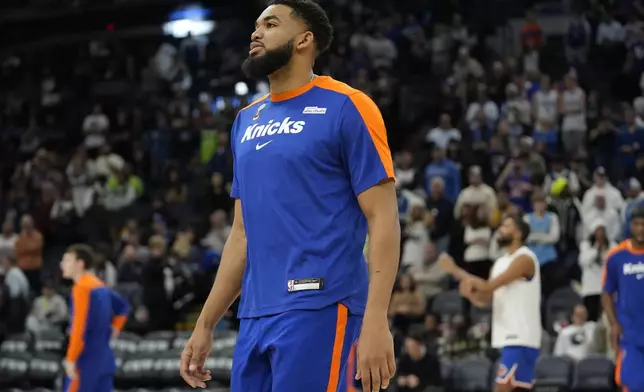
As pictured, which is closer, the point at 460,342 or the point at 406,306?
the point at 460,342

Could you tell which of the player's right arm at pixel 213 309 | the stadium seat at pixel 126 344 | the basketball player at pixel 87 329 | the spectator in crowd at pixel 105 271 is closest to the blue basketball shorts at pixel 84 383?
the basketball player at pixel 87 329

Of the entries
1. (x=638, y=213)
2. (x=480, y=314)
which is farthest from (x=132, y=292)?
(x=638, y=213)

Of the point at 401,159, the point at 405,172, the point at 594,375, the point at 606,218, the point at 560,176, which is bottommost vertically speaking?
the point at 594,375

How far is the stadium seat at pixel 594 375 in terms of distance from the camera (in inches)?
516

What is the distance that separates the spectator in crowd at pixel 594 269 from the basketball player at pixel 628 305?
4.27m

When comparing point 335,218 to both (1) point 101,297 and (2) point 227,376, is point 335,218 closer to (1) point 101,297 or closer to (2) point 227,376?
(1) point 101,297

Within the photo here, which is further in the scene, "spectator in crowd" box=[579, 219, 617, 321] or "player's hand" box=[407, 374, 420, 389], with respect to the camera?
"spectator in crowd" box=[579, 219, 617, 321]

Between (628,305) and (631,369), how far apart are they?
53 cm

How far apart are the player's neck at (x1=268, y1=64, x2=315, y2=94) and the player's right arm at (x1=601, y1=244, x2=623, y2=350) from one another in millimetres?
6422

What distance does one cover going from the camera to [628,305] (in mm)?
10336

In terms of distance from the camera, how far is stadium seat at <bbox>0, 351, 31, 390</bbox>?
16281 mm

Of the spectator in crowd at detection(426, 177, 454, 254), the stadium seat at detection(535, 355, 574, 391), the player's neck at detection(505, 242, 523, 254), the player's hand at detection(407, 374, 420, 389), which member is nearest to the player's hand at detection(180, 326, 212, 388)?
the player's neck at detection(505, 242, 523, 254)

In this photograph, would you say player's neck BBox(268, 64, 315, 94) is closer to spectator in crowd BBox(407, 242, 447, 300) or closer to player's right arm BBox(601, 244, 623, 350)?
player's right arm BBox(601, 244, 623, 350)

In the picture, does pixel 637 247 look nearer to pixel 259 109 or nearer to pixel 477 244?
pixel 477 244
